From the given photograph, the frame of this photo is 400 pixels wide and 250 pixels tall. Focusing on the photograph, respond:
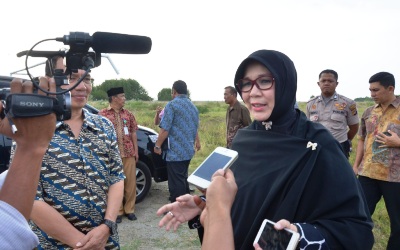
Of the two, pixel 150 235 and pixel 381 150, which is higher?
pixel 381 150

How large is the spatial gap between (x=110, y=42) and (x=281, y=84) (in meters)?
1.00

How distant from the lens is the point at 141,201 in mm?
6180

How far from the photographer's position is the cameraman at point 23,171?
1.17 m

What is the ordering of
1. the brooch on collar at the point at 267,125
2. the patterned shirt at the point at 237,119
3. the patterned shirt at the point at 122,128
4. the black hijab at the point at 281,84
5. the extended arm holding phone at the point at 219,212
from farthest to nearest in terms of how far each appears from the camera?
the patterned shirt at the point at 237,119 < the patterned shirt at the point at 122,128 < the brooch on collar at the point at 267,125 < the black hijab at the point at 281,84 < the extended arm holding phone at the point at 219,212

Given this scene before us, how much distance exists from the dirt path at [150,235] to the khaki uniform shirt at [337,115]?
2.61m

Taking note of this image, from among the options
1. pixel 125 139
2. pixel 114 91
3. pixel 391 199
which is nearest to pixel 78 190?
pixel 125 139

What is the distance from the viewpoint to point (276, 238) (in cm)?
150

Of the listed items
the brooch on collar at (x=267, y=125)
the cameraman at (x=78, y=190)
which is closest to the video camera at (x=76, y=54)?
the cameraman at (x=78, y=190)

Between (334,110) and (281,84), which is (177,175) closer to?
(334,110)

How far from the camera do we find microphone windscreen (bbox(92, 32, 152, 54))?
1428mm

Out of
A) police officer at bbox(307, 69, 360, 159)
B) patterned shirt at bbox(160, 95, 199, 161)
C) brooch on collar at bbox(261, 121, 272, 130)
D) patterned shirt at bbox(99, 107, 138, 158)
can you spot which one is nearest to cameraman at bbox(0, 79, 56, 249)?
brooch on collar at bbox(261, 121, 272, 130)

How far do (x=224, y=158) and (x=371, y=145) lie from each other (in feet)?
10.9

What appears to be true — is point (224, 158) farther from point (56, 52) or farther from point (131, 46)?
point (56, 52)

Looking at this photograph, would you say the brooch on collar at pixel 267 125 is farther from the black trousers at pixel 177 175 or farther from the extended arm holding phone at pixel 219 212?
the black trousers at pixel 177 175
